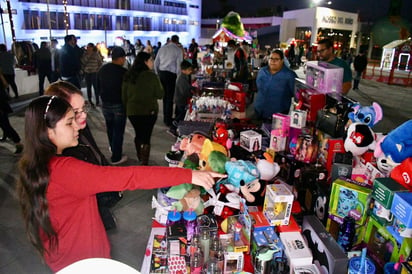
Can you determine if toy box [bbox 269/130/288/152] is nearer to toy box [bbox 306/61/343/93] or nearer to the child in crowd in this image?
toy box [bbox 306/61/343/93]

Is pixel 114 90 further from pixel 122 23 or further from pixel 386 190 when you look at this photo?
pixel 122 23

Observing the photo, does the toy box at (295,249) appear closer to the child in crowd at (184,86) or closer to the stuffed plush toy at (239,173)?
the stuffed plush toy at (239,173)

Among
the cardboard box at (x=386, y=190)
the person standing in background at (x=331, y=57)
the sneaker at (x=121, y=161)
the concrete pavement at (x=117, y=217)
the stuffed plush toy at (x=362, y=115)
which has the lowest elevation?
the concrete pavement at (x=117, y=217)

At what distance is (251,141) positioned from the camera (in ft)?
9.26

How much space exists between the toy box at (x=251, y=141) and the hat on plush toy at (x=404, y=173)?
124cm

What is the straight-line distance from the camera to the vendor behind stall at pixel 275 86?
3.68m

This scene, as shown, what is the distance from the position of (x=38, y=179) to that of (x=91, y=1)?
83.9 feet

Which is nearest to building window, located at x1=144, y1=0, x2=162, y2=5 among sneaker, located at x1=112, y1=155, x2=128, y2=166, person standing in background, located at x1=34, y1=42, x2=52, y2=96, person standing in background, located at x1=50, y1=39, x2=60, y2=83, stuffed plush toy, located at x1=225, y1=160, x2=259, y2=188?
person standing in background, located at x1=50, y1=39, x2=60, y2=83

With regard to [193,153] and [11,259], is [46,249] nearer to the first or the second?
[193,153]

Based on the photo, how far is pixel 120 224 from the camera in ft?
10.3

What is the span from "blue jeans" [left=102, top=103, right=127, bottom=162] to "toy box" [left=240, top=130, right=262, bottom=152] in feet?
6.12

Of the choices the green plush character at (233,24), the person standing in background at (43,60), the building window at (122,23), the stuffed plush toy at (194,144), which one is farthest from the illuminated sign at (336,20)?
the stuffed plush toy at (194,144)

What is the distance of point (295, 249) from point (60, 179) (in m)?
1.16

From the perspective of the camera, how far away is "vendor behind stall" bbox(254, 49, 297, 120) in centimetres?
368
